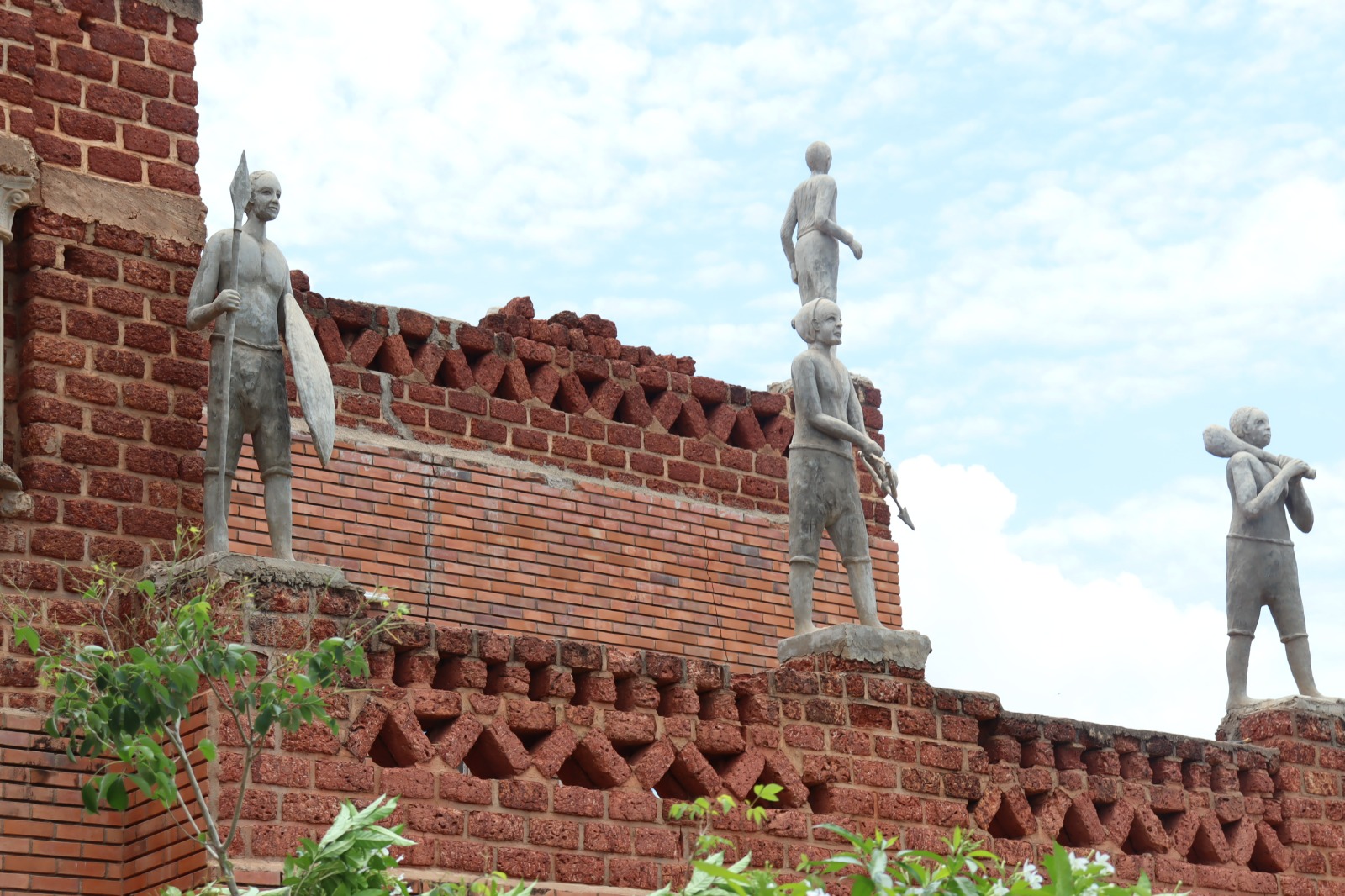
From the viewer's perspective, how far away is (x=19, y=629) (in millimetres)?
6602

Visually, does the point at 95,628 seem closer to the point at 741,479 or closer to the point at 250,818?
the point at 250,818

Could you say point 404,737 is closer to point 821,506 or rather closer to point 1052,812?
point 821,506

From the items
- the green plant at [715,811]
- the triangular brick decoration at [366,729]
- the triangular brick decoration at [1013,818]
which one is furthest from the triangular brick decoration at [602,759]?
the triangular brick decoration at [1013,818]

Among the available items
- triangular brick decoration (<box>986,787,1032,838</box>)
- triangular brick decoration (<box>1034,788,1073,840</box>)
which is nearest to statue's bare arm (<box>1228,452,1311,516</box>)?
triangular brick decoration (<box>1034,788,1073,840</box>)

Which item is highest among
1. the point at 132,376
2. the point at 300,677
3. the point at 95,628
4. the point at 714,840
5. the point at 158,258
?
the point at 158,258

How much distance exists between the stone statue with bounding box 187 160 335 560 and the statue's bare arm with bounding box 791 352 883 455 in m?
2.28

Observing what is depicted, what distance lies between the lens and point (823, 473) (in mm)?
9633

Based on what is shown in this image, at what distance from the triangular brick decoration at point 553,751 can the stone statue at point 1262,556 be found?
168 inches

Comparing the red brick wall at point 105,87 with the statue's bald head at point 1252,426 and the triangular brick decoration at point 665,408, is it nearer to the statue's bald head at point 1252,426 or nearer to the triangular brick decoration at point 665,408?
the triangular brick decoration at point 665,408

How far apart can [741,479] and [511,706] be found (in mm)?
4582

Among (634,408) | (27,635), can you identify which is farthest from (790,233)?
(27,635)

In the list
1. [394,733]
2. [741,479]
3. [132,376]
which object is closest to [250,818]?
[394,733]

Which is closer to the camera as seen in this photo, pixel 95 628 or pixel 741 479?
pixel 95 628

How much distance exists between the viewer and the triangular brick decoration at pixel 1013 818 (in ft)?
31.0
